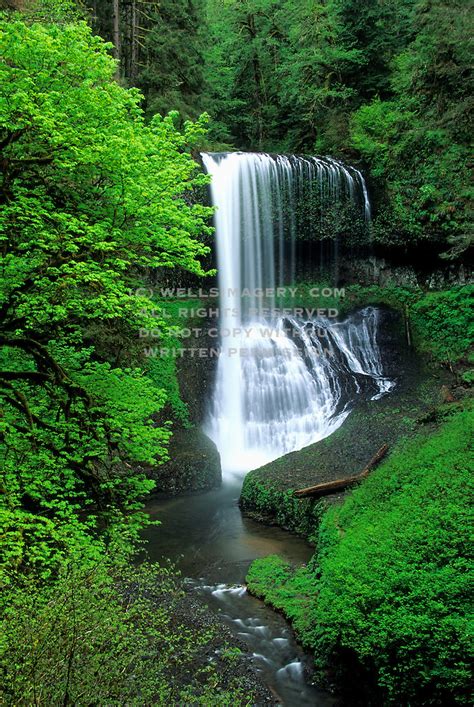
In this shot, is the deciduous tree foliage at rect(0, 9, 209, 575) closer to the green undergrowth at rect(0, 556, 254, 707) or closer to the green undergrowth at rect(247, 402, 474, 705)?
the green undergrowth at rect(0, 556, 254, 707)

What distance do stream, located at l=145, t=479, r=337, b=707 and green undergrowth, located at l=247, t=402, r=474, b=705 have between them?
10.7 inches

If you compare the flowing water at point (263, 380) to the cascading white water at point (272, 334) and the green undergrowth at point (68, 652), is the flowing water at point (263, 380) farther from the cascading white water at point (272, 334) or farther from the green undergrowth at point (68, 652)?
the green undergrowth at point (68, 652)

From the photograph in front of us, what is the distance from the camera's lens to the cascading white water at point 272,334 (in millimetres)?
14180

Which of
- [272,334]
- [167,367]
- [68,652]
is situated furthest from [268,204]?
[68,652]

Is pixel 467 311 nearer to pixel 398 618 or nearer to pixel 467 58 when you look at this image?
pixel 467 58

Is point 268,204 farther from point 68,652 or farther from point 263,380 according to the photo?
point 68,652

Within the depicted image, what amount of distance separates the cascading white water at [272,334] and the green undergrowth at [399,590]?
649 cm

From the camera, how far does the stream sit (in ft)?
17.8

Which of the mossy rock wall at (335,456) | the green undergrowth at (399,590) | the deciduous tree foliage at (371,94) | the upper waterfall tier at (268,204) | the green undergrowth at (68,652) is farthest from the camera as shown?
the upper waterfall tier at (268,204)

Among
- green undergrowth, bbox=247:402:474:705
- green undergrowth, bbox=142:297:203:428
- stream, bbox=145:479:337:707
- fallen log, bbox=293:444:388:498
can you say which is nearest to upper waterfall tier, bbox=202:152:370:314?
green undergrowth, bbox=142:297:203:428

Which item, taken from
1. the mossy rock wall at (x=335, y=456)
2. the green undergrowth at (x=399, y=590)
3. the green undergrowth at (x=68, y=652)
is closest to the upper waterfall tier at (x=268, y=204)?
the mossy rock wall at (x=335, y=456)

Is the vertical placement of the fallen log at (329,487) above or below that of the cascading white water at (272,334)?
below

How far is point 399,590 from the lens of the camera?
471 cm

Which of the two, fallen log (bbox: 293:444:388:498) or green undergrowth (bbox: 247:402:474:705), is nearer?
green undergrowth (bbox: 247:402:474:705)
